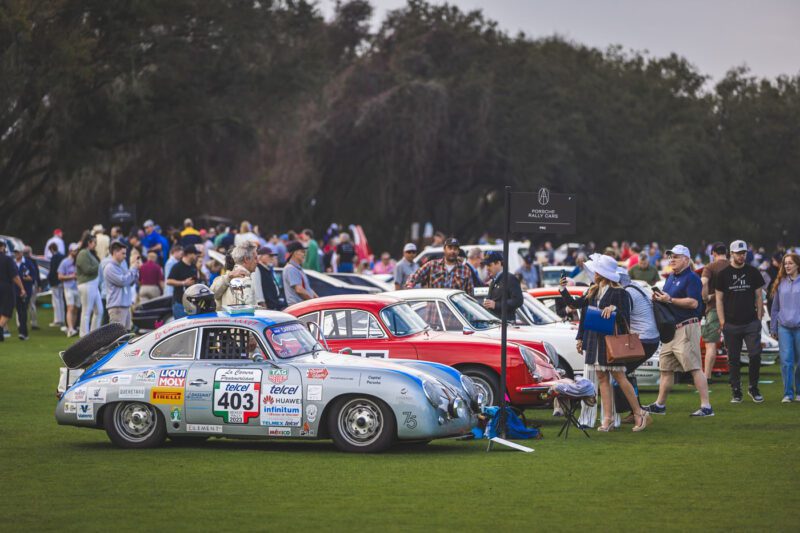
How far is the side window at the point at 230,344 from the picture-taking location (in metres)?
12.0

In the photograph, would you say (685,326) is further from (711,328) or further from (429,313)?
(711,328)

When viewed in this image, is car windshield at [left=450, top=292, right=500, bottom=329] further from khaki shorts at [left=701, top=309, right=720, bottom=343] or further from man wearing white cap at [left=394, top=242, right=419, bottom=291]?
man wearing white cap at [left=394, top=242, right=419, bottom=291]

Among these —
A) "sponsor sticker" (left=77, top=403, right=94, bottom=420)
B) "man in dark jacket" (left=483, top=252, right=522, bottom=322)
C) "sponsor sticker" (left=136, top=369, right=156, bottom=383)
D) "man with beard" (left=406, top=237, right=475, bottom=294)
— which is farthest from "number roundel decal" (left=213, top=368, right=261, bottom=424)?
"man with beard" (left=406, top=237, right=475, bottom=294)

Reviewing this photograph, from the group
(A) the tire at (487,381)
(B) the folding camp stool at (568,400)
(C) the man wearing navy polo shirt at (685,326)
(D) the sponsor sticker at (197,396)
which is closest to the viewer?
(D) the sponsor sticker at (197,396)

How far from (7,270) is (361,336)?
11.5 metres

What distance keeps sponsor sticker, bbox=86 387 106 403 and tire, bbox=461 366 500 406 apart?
4.16m

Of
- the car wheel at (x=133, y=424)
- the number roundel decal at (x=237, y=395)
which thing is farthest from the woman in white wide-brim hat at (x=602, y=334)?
the car wheel at (x=133, y=424)

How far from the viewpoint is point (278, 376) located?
461 inches

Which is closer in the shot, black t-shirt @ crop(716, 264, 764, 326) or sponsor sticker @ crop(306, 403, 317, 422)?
sponsor sticker @ crop(306, 403, 317, 422)

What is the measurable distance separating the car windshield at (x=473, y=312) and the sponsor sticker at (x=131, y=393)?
Result: 4.92 m

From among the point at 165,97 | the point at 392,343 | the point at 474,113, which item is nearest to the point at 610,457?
the point at 392,343

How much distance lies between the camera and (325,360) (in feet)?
39.3

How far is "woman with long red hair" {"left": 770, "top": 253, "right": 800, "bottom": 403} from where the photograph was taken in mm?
15945

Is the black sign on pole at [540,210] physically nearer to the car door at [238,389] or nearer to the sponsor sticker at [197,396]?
the car door at [238,389]
